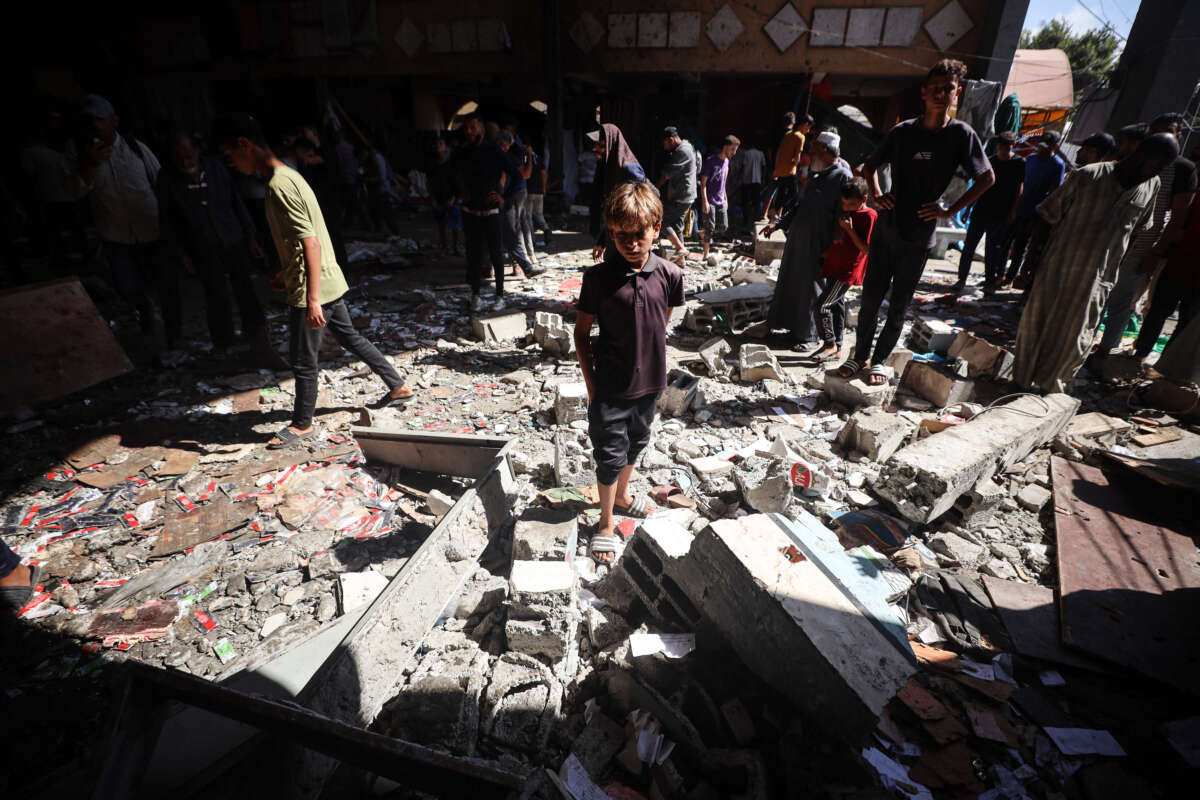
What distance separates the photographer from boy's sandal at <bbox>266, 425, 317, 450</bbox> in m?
3.73

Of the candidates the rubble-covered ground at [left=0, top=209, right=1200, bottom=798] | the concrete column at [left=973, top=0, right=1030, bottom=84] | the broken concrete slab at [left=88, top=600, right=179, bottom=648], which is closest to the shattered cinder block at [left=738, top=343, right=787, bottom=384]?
the rubble-covered ground at [left=0, top=209, right=1200, bottom=798]

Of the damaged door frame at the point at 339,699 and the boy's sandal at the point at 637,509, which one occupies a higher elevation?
the damaged door frame at the point at 339,699

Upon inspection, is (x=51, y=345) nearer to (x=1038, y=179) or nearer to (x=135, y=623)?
(x=135, y=623)

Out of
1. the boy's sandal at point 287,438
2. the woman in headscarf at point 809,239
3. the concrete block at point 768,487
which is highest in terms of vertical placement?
the woman in headscarf at point 809,239

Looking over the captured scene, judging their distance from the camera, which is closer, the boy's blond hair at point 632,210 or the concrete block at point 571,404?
the boy's blond hair at point 632,210

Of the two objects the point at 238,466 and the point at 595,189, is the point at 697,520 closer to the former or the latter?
the point at 238,466

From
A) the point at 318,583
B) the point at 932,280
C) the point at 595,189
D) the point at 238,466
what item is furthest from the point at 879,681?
the point at 932,280

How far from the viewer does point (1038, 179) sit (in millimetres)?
6598

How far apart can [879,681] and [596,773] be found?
0.98m

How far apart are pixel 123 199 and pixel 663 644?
5.37 metres

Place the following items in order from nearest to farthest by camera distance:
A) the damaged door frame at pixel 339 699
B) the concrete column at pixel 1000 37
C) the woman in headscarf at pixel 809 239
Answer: the damaged door frame at pixel 339 699 < the woman in headscarf at pixel 809 239 < the concrete column at pixel 1000 37

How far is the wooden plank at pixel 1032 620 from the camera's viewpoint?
2.21 m

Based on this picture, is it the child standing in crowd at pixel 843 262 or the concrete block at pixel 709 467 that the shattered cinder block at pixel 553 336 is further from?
the child standing in crowd at pixel 843 262

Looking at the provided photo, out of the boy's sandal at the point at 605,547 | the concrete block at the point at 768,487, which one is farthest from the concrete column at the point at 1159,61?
the boy's sandal at the point at 605,547
